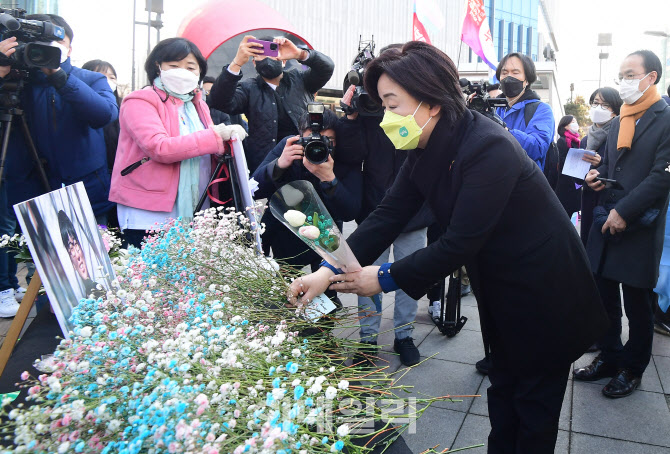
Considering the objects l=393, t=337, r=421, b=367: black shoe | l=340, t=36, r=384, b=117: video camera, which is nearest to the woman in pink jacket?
l=340, t=36, r=384, b=117: video camera

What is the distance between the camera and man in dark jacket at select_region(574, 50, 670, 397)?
3229mm

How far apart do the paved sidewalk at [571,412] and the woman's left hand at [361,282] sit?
360 millimetres

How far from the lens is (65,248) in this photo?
1.58 metres

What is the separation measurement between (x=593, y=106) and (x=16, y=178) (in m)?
5.27

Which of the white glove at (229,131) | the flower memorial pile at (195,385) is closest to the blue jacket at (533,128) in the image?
the white glove at (229,131)

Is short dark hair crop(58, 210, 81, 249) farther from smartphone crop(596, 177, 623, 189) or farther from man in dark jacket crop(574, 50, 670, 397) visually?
smartphone crop(596, 177, 623, 189)

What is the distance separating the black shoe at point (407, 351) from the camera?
3.74 metres

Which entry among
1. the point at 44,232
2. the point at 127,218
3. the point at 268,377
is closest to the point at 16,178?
the point at 127,218

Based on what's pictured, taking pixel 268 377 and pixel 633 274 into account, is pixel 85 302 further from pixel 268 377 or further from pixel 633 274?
pixel 633 274

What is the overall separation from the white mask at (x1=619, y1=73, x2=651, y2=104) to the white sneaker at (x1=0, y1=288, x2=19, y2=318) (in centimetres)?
474

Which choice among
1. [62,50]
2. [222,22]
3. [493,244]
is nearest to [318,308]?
[493,244]

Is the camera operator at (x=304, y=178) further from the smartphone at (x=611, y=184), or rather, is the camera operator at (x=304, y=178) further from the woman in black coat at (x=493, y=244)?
the smartphone at (x=611, y=184)

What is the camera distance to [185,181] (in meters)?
3.19

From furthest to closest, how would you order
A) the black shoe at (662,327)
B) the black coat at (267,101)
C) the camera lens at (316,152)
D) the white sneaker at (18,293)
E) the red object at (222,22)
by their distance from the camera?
1. the red object at (222,22)
2. the white sneaker at (18,293)
3. the black shoe at (662,327)
4. the black coat at (267,101)
5. the camera lens at (316,152)
